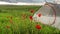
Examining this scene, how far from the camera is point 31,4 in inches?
→ 290

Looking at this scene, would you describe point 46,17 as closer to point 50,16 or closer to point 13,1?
point 50,16

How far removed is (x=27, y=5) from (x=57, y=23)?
8.41 feet

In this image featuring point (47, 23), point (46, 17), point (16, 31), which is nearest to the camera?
point (16, 31)

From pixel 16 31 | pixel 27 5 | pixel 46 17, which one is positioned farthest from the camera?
pixel 27 5

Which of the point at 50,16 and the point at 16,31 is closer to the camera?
the point at 16,31

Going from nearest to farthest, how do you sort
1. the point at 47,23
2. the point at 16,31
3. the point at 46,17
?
the point at 16,31
the point at 47,23
the point at 46,17

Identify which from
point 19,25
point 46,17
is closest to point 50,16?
point 46,17

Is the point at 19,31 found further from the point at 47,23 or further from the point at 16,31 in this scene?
the point at 47,23

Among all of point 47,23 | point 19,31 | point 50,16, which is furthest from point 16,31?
point 50,16

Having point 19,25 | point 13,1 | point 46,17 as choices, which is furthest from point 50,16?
point 13,1

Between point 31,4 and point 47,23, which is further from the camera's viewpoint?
point 31,4

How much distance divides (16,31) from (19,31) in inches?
3.3

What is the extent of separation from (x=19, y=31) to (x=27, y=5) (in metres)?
3.55

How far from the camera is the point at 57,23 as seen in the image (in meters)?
4.77
